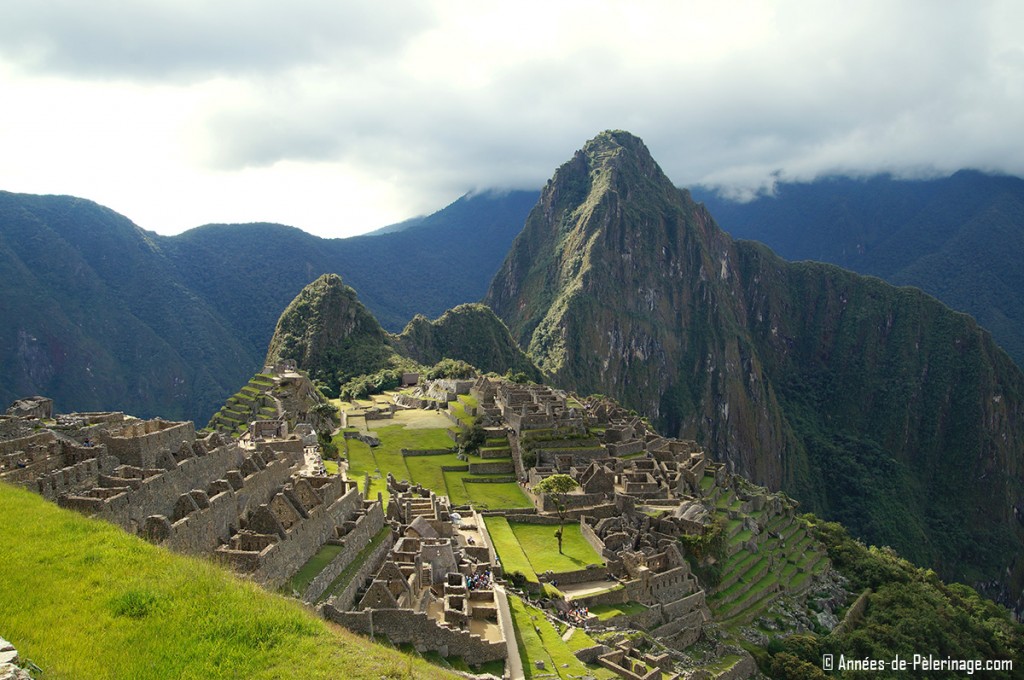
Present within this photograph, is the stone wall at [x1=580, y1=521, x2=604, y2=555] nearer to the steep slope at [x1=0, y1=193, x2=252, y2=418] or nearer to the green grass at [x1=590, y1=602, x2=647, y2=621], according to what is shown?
the green grass at [x1=590, y1=602, x2=647, y2=621]

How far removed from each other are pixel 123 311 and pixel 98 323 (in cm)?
766

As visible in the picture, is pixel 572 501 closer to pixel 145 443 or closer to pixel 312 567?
pixel 312 567

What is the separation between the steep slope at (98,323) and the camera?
91.7 m

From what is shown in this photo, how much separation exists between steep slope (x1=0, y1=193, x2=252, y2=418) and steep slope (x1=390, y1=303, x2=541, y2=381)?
28.1 meters

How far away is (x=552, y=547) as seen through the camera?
36.3m

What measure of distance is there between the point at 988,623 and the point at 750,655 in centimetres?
3103

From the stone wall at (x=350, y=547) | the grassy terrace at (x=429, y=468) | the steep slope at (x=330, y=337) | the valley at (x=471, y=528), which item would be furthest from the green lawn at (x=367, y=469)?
the steep slope at (x=330, y=337)

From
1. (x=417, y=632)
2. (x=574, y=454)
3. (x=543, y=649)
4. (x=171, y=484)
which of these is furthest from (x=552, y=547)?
(x=171, y=484)

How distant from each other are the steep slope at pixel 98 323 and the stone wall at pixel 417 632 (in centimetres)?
8326

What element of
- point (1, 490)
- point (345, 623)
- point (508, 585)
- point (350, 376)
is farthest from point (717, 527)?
point (350, 376)

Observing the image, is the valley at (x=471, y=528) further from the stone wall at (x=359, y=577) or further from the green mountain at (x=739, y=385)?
the green mountain at (x=739, y=385)

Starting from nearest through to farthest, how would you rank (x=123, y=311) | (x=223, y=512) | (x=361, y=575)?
(x=223, y=512)
(x=361, y=575)
(x=123, y=311)

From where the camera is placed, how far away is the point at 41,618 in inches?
416

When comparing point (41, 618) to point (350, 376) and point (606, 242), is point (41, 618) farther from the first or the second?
point (606, 242)
